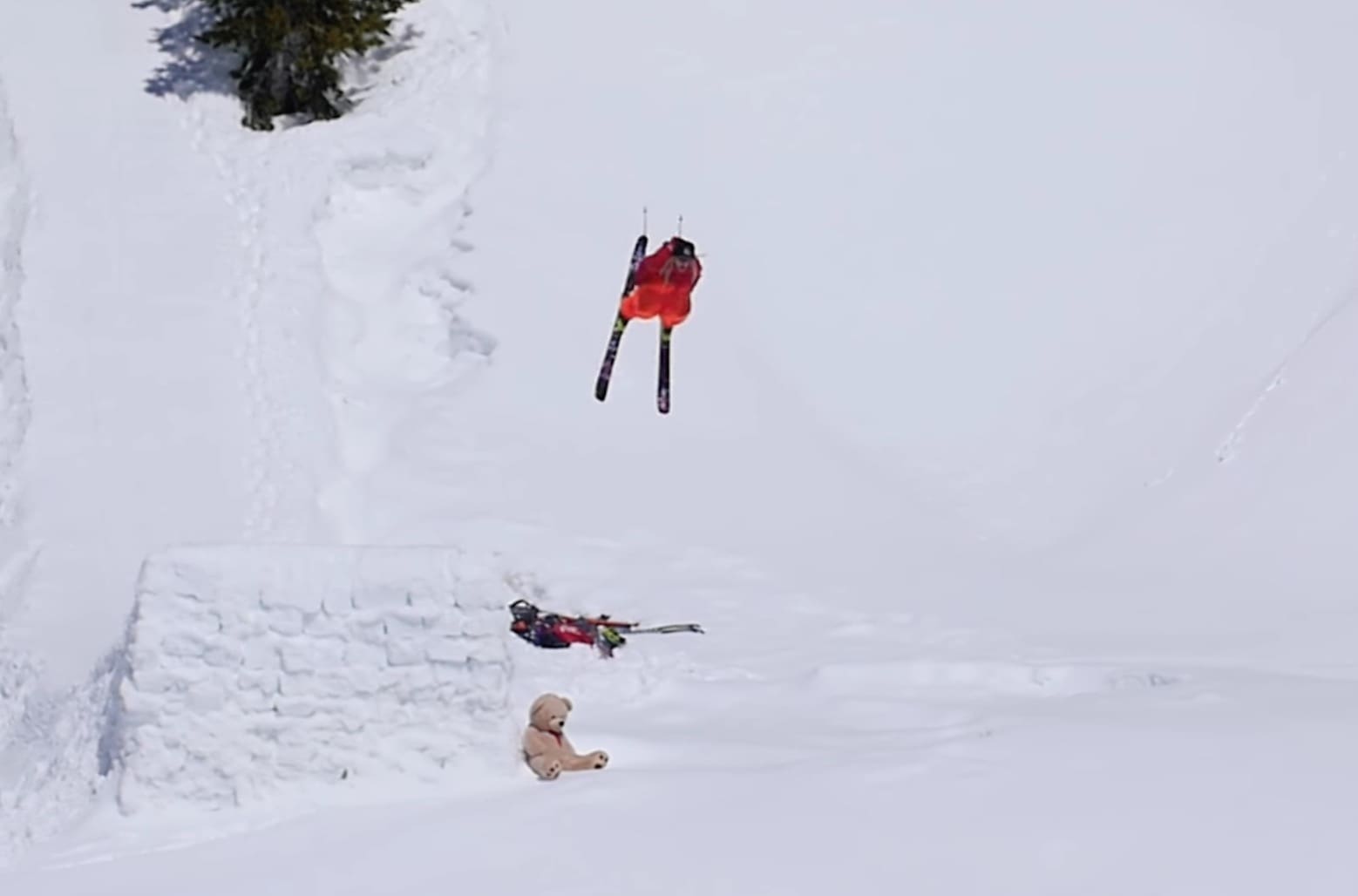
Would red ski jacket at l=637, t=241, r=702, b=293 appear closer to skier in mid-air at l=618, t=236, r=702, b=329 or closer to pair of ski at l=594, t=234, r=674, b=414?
skier in mid-air at l=618, t=236, r=702, b=329

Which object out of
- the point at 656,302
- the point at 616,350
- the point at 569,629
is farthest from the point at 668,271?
the point at 569,629

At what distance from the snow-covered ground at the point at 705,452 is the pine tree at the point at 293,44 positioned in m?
0.56

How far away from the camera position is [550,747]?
8.23 meters

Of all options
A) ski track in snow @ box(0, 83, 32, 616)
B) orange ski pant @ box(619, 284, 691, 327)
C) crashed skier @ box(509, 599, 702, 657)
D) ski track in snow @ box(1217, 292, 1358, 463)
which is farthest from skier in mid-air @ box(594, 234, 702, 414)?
ski track in snow @ box(1217, 292, 1358, 463)

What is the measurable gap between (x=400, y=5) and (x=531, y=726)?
14426 millimetres

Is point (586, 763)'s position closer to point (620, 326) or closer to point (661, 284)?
point (661, 284)

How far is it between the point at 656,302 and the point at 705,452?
4632mm

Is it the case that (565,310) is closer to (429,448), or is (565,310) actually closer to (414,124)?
(429,448)

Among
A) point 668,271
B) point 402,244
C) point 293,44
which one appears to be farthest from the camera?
point 293,44

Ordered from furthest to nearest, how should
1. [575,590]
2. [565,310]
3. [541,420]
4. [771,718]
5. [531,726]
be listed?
1. [565,310]
2. [541,420]
3. [575,590]
4. [771,718]
5. [531,726]

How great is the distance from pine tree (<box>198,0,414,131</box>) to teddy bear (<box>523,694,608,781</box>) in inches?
530

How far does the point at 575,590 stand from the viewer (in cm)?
1284

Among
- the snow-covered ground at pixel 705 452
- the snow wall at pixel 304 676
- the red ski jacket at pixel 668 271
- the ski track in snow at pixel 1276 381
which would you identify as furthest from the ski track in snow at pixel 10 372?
the ski track in snow at pixel 1276 381

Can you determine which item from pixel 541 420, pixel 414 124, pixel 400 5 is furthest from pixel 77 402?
pixel 400 5
